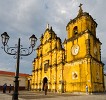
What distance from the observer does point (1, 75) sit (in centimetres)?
4644

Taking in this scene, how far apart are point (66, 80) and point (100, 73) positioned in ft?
19.6

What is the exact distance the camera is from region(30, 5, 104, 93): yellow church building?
2642 cm

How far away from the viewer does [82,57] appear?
27312 mm

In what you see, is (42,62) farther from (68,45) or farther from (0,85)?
(0,85)

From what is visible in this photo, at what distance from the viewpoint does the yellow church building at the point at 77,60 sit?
86.7 ft

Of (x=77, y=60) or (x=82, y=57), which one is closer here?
(x=82, y=57)

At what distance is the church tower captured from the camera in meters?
26.2

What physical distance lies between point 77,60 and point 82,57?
1036mm

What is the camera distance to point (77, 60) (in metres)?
27.9

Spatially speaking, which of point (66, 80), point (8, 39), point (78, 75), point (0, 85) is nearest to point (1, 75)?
point (0, 85)

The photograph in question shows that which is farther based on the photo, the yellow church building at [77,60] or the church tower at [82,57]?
the yellow church building at [77,60]

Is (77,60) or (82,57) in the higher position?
(82,57)

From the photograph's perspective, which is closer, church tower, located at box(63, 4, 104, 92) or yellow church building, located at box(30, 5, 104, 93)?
church tower, located at box(63, 4, 104, 92)

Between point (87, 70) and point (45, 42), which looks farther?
point (45, 42)
